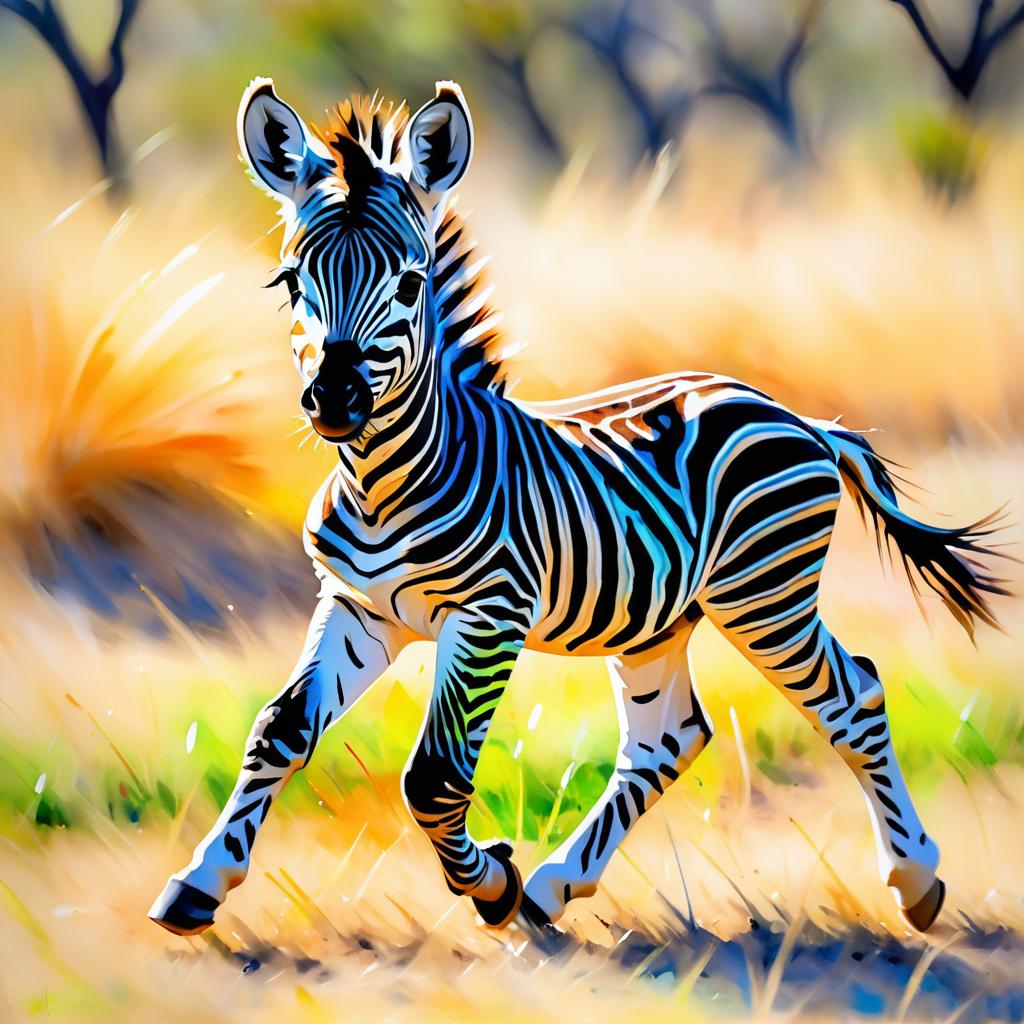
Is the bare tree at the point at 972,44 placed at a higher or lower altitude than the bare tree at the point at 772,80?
higher

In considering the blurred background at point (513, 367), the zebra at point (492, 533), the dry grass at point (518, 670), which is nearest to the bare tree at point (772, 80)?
the blurred background at point (513, 367)

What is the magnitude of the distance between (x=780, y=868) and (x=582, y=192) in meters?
1.38

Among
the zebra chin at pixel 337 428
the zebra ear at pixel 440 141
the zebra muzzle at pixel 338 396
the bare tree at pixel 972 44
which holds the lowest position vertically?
the zebra chin at pixel 337 428

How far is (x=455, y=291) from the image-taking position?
7.49ft

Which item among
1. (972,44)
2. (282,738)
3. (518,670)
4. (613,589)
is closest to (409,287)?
(613,589)

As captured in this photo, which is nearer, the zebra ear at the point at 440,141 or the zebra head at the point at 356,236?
the zebra head at the point at 356,236

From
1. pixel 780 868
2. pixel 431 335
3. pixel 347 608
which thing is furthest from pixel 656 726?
pixel 431 335

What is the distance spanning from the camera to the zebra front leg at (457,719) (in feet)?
7.21

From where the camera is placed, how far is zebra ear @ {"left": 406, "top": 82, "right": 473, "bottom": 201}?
7.13 feet

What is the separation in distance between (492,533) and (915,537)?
841 mm

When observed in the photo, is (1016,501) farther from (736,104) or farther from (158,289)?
(158,289)

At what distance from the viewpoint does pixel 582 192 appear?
280 centimetres

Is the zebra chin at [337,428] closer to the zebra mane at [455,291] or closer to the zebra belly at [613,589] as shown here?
the zebra mane at [455,291]

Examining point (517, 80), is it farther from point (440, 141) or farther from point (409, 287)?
point (409, 287)
